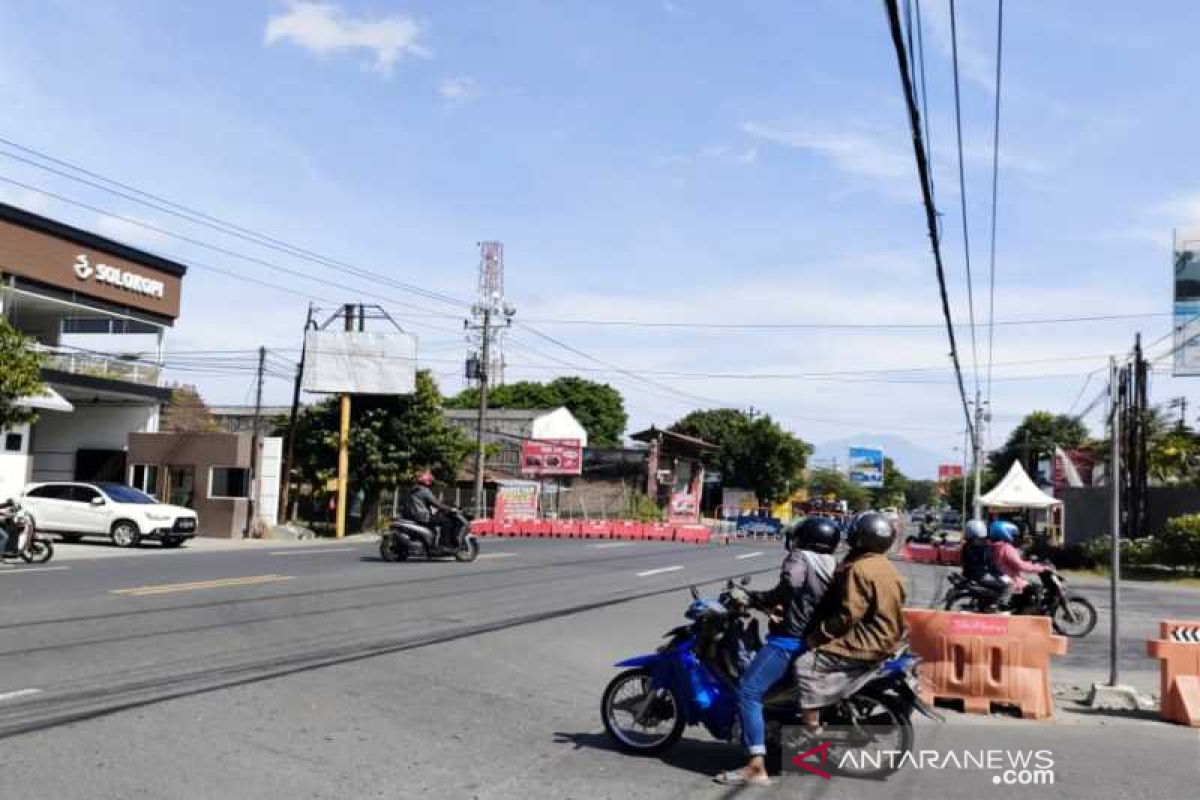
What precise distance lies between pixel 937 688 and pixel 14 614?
9.48 meters

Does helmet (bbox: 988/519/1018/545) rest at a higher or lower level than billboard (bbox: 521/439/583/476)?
lower

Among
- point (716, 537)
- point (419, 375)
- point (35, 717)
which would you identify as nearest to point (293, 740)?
point (35, 717)

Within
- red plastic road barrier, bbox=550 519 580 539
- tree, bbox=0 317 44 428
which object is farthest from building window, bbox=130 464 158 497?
red plastic road barrier, bbox=550 519 580 539

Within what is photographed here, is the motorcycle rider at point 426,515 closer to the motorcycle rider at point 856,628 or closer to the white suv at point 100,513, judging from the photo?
the white suv at point 100,513

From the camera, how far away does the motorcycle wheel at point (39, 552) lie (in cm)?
1980

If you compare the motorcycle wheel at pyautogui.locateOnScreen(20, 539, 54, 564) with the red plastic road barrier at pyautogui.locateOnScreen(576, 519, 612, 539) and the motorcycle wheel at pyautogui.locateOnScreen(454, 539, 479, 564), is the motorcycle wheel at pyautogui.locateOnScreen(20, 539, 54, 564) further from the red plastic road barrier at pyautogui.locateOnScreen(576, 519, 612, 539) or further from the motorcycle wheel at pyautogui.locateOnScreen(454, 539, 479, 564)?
the red plastic road barrier at pyautogui.locateOnScreen(576, 519, 612, 539)

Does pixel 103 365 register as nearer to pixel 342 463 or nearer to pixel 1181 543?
pixel 342 463

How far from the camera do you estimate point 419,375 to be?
41094 millimetres

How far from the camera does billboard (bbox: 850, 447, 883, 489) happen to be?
103000 millimetres

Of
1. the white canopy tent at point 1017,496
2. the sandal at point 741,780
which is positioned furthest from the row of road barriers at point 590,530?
the sandal at point 741,780

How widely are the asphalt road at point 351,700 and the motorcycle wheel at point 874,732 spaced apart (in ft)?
0.51

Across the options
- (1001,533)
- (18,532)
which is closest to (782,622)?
(1001,533)

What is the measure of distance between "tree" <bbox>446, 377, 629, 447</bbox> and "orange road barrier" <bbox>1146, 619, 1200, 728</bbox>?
77843mm

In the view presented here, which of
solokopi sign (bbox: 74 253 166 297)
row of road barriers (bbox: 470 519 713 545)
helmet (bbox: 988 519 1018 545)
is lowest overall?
row of road barriers (bbox: 470 519 713 545)
